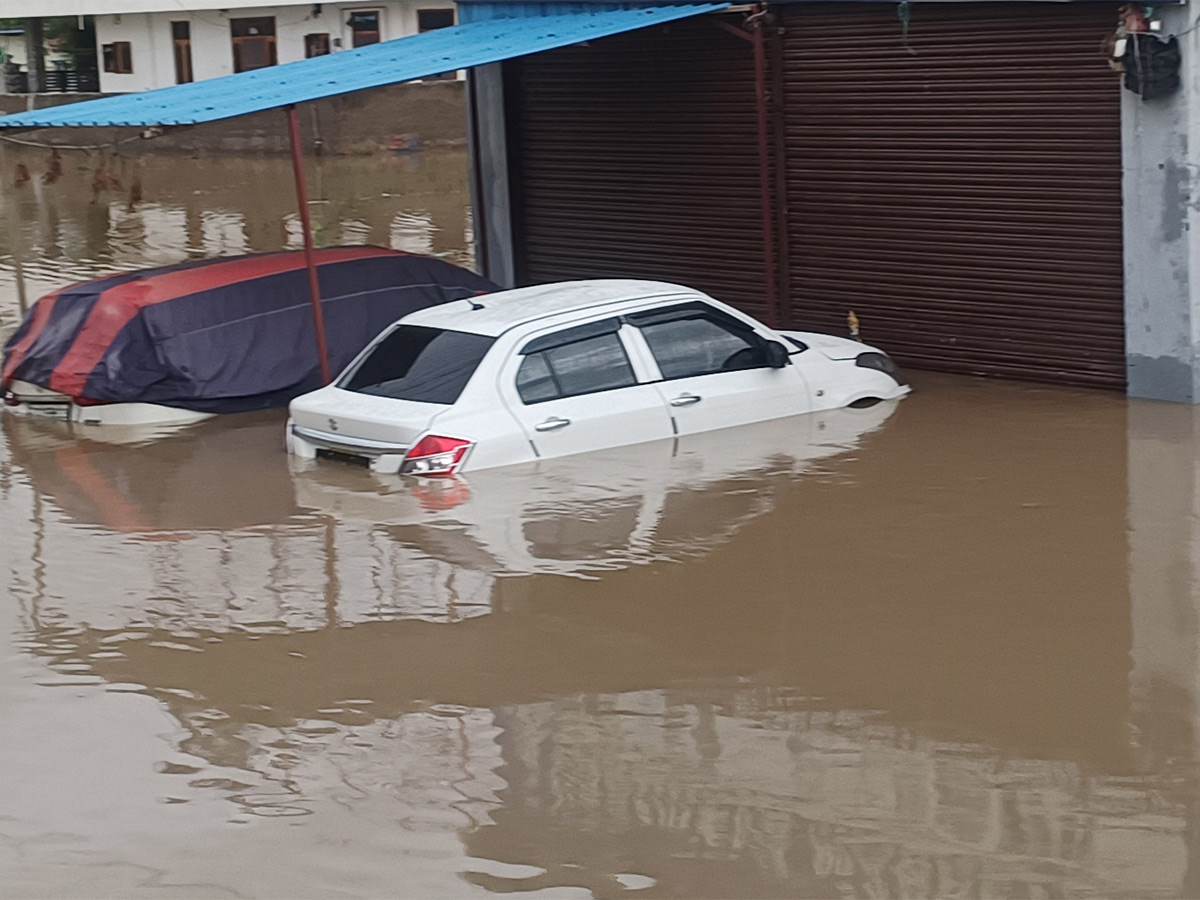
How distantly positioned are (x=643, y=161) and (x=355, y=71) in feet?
11.7

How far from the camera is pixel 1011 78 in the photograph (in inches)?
553

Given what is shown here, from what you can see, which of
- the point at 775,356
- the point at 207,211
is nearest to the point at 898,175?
the point at 775,356

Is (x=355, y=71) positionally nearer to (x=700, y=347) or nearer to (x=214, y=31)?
(x=700, y=347)

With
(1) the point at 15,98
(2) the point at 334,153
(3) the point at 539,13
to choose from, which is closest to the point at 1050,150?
(3) the point at 539,13

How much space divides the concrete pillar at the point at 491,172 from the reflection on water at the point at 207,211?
3974 mm

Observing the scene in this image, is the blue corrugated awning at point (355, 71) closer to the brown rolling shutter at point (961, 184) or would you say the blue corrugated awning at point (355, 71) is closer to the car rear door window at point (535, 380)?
the brown rolling shutter at point (961, 184)

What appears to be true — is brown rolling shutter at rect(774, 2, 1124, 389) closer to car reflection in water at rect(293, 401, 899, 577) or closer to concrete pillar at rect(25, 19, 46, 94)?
car reflection in water at rect(293, 401, 899, 577)

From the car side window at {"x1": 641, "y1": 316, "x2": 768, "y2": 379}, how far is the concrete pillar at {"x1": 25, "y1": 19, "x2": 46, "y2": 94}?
45.9 meters

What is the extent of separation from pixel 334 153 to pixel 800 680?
115 feet

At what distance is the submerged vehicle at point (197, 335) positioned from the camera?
14281 mm

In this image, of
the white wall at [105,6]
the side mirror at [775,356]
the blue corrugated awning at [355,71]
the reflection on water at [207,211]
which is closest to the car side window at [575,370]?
the side mirror at [775,356]

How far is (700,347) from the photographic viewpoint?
40.3 feet

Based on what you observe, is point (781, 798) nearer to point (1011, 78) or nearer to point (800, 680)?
point (800, 680)

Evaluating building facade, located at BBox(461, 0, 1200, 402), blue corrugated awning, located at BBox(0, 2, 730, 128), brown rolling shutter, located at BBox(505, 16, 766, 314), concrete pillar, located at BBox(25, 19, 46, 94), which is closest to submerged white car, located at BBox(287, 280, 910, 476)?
blue corrugated awning, located at BBox(0, 2, 730, 128)
